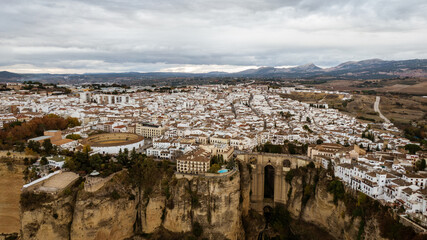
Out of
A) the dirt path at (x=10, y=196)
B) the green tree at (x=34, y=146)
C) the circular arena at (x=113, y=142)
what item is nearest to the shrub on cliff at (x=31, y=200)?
the dirt path at (x=10, y=196)

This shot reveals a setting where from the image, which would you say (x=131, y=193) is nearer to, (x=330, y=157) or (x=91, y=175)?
(x=91, y=175)

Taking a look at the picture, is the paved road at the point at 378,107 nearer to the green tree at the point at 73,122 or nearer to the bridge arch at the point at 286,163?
the bridge arch at the point at 286,163

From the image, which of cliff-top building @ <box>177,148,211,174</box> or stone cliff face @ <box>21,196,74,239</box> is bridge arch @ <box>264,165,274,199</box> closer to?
cliff-top building @ <box>177,148,211,174</box>

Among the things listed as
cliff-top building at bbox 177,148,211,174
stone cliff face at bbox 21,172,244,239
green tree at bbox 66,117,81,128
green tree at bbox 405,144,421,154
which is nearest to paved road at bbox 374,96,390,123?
green tree at bbox 405,144,421,154

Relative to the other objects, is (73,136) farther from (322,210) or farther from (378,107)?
(378,107)

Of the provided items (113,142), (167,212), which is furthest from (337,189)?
(113,142)

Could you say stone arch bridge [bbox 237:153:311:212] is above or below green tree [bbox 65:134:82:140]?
below

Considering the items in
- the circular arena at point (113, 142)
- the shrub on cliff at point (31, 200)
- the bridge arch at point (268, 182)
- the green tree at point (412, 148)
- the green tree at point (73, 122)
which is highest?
the green tree at point (73, 122)

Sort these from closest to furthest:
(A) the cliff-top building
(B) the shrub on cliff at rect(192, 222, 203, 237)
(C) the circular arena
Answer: (B) the shrub on cliff at rect(192, 222, 203, 237), (A) the cliff-top building, (C) the circular arena
